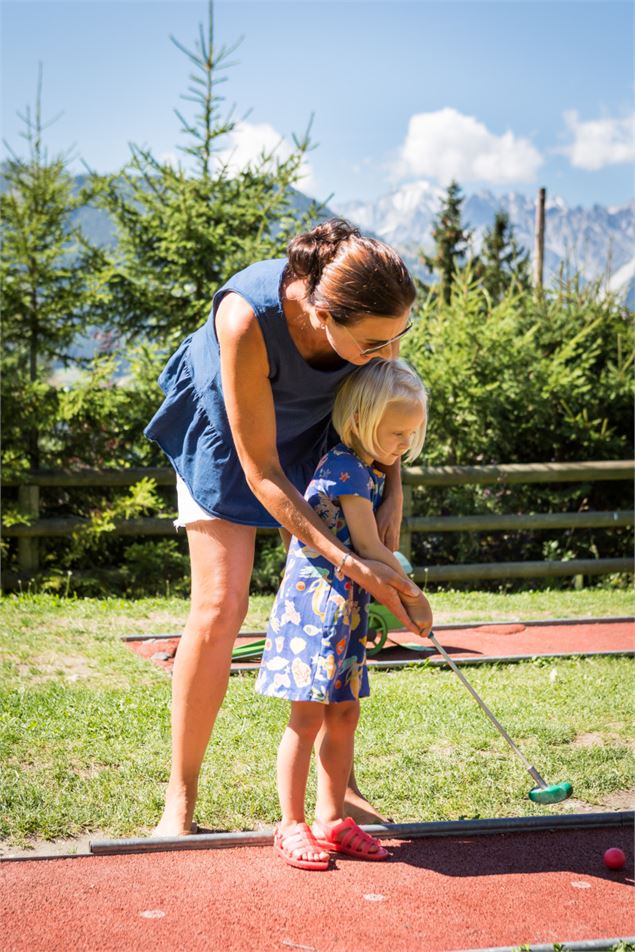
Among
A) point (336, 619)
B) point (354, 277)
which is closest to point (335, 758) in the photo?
point (336, 619)

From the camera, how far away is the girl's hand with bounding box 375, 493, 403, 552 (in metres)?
3.05

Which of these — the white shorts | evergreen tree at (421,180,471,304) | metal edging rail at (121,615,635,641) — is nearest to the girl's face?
the white shorts

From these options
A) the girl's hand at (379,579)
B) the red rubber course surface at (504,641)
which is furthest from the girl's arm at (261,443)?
the red rubber course surface at (504,641)

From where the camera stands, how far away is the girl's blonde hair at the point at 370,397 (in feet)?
9.36

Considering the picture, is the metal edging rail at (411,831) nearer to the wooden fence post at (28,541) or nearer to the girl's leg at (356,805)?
the girl's leg at (356,805)

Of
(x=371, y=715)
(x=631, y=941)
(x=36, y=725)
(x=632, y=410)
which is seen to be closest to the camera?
(x=631, y=941)

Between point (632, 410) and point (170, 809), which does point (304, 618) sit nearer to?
point (170, 809)

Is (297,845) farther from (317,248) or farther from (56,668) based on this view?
(56,668)

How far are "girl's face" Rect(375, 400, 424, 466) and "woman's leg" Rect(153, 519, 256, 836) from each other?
19.2 inches

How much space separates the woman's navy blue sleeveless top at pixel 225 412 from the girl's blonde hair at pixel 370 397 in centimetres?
7

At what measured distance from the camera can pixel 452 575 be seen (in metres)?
8.15

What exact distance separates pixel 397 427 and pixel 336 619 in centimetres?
57

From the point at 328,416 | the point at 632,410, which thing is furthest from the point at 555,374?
the point at 328,416

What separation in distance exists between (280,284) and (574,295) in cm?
697
